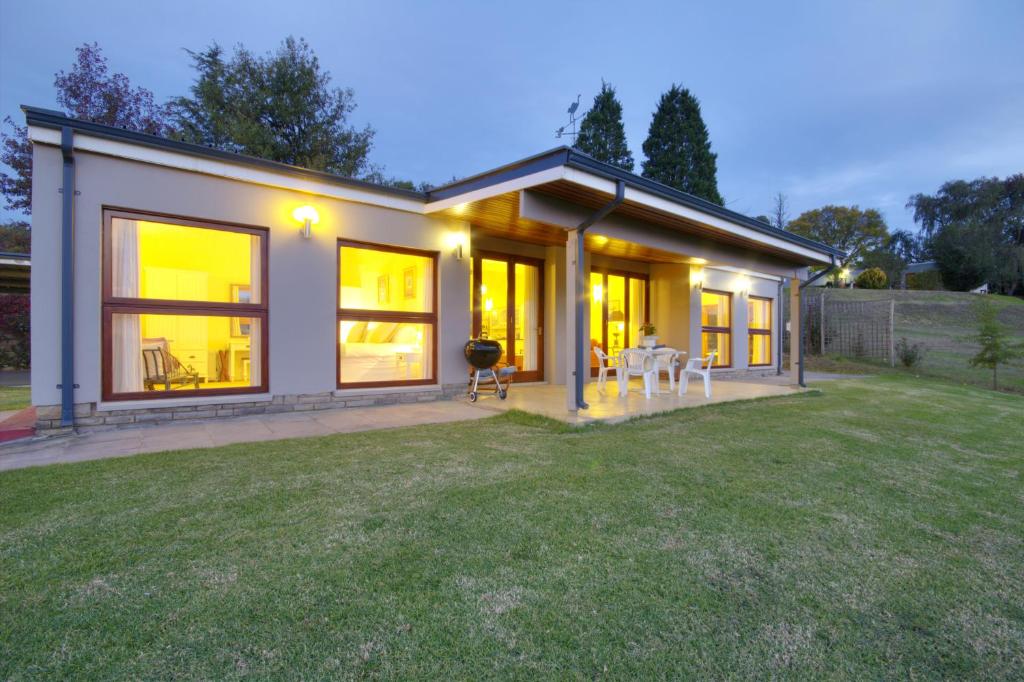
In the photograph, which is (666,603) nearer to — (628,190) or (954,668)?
(954,668)

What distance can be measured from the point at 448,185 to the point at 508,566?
4901 millimetres

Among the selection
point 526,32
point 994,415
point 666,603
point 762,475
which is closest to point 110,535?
point 666,603

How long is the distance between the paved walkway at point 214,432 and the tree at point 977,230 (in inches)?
1447

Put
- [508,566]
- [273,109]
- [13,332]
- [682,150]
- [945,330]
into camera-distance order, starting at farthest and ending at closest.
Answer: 1. [682,150]
2. [945,330]
3. [273,109]
4. [13,332]
5. [508,566]

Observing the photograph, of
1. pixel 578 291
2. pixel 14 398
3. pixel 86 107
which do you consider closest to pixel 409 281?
pixel 578 291

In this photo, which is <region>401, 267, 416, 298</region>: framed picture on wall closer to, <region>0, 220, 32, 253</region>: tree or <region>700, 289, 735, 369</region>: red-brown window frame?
<region>700, 289, 735, 369</region>: red-brown window frame

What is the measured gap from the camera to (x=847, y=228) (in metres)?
34.5

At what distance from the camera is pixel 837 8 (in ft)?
65.3

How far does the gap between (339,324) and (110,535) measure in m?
3.80

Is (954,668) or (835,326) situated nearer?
(954,668)

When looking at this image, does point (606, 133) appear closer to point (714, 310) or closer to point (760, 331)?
point (760, 331)

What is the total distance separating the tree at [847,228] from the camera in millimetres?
34250

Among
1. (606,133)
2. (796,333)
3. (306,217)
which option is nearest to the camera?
(306,217)

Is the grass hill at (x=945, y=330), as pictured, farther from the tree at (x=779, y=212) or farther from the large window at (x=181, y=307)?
the large window at (x=181, y=307)
